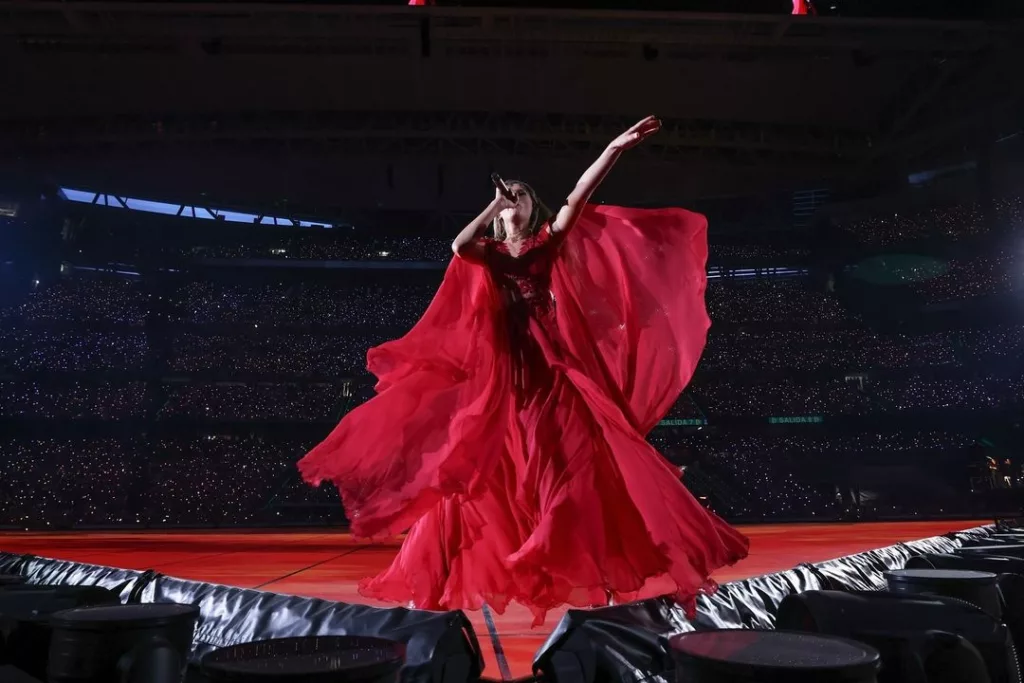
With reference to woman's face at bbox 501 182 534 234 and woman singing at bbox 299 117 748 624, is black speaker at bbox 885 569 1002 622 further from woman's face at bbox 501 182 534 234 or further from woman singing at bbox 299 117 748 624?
woman's face at bbox 501 182 534 234

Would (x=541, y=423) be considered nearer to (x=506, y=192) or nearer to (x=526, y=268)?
(x=526, y=268)

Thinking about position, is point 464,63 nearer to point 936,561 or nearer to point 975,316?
point 936,561

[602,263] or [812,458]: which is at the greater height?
[602,263]

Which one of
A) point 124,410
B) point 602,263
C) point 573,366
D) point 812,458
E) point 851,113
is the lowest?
point 812,458

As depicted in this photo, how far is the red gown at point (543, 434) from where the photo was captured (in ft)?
6.22

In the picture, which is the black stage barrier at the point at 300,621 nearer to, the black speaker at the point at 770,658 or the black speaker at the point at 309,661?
the black speaker at the point at 309,661

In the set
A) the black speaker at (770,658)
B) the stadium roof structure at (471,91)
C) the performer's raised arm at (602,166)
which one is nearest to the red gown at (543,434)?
the performer's raised arm at (602,166)

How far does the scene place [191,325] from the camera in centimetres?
1479

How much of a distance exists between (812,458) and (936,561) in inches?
425

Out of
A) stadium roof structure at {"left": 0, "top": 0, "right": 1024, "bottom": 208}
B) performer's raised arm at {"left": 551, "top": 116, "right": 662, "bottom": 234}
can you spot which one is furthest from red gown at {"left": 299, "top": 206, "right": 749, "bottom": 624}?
stadium roof structure at {"left": 0, "top": 0, "right": 1024, "bottom": 208}

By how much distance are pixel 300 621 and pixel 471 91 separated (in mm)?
9079

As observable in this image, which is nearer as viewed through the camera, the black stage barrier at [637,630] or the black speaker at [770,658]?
the black speaker at [770,658]

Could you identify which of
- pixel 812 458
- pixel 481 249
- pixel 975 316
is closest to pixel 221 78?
pixel 481 249

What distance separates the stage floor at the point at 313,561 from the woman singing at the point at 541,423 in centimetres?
23
